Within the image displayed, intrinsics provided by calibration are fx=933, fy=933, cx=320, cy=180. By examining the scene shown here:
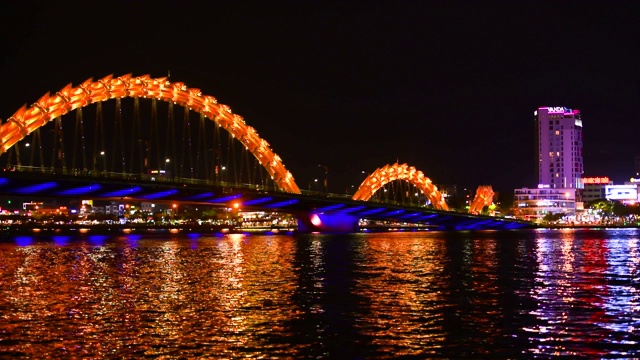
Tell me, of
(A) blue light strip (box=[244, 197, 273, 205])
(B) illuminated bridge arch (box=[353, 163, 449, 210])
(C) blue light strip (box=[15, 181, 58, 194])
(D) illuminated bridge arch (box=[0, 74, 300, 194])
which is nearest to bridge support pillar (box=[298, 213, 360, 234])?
(D) illuminated bridge arch (box=[0, 74, 300, 194])

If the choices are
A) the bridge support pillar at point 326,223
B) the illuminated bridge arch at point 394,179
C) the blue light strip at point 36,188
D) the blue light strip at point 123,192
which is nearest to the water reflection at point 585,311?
the blue light strip at point 36,188

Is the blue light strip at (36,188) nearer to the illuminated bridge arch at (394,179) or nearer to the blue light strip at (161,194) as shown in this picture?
the blue light strip at (161,194)

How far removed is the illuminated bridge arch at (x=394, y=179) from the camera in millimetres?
155250

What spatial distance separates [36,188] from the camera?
80.1 meters

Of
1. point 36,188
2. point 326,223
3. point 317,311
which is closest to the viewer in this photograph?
point 317,311

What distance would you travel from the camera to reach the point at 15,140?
263 feet

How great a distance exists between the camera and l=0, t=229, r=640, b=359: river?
70.0 ft

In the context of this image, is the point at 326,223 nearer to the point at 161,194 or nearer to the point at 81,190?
the point at 161,194

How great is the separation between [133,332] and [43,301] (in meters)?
7.68

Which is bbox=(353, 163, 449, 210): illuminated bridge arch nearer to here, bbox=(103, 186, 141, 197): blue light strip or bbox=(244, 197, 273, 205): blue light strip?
bbox=(244, 197, 273, 205): blue light strip

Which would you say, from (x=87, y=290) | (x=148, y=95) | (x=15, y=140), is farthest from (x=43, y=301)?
(x=148, y=95)

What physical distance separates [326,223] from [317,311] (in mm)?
97023

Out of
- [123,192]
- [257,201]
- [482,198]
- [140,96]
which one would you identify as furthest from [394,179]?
[123,192]

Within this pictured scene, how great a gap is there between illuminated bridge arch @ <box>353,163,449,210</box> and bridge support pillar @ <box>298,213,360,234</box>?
925 inches
